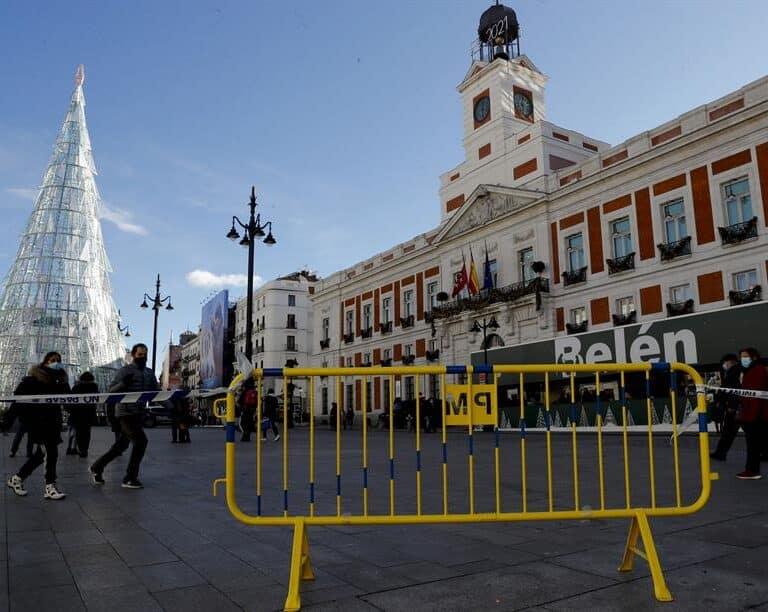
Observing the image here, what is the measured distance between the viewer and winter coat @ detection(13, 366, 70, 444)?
7.05 m

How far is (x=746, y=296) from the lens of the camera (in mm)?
22391

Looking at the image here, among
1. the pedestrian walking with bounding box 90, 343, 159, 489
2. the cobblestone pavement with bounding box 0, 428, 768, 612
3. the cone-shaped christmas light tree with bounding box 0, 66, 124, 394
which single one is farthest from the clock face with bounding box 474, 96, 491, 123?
the cone-shaped christmas light tree with bounding box 0, 66, 124, 394

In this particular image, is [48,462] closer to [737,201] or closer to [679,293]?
[679,293]

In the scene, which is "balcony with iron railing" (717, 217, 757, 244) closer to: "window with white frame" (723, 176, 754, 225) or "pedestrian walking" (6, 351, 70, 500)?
"window with white frame" (723, 176, 754, 225)

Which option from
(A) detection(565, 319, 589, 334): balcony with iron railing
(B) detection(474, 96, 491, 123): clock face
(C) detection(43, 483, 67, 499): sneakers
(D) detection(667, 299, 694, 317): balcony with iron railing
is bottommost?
(C) detection(43, 483, 67, 499): sneakers

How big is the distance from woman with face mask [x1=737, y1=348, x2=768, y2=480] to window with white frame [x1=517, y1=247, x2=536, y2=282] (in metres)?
23.2

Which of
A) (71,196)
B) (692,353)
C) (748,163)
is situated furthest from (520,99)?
(71,196)

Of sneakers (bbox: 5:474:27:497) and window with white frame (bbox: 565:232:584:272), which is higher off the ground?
window with white frame (bbox: 565:232:584:272)

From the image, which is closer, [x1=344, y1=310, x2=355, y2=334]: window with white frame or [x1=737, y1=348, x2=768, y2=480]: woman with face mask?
[x1=737, y1=348, x2=768, y2=480]: woman with face mask

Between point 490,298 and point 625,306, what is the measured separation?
749cm

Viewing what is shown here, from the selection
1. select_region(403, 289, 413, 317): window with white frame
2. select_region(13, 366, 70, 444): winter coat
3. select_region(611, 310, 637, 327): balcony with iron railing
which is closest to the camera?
select_region(13, 366, 70, 444): winter coat

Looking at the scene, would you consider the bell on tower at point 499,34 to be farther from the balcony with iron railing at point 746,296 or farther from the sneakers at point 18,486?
the sneakers at point 18,486

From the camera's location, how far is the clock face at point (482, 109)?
3562 centimetres

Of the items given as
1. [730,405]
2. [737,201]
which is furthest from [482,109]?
[730,405]
